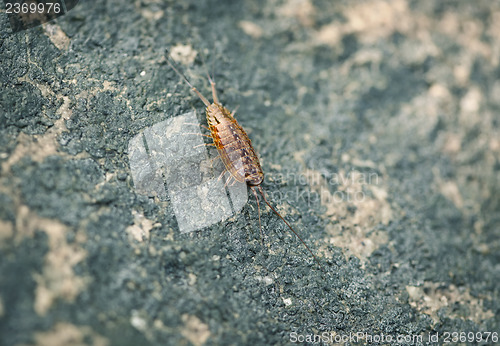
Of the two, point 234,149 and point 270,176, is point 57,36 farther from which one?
point 270,176

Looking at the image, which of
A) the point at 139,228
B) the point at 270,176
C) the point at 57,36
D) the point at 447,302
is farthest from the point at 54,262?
the point at 447,302

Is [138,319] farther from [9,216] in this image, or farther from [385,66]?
[385,66]

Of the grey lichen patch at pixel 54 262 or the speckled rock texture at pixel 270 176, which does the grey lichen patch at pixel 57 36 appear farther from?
the grey lichen patch at pixel 54 262

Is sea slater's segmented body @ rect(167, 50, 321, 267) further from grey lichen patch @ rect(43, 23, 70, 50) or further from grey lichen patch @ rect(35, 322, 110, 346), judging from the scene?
grey lichen patch @ rect(35, 322, 110, 346)

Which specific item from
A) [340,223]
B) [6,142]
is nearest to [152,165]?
[6,142]

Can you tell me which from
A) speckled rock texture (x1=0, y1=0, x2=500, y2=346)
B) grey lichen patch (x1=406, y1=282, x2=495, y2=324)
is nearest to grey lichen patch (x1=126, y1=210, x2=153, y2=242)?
speckled rock texture (x1=0, y1=0, x2=500, y2=346)

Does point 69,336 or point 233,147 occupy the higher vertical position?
point 233,147

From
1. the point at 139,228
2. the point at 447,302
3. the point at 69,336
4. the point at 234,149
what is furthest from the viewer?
the point at 447,302

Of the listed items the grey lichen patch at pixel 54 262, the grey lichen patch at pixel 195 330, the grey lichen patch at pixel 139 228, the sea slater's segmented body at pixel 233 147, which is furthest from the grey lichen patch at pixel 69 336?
the sea slater's segmented body at pixel 233 147
